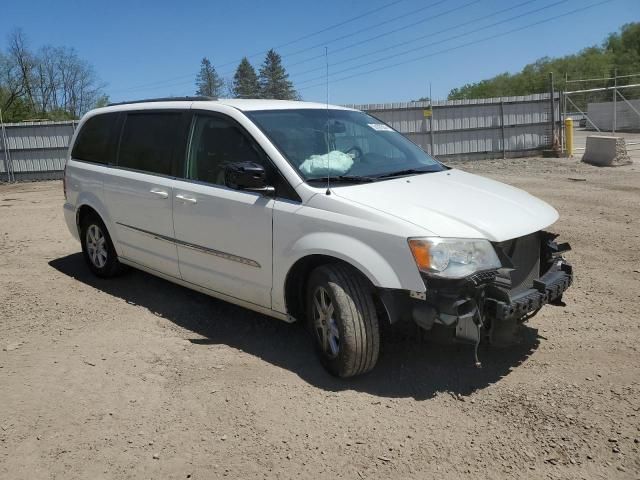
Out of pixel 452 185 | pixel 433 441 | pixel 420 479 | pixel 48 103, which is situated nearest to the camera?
pixel 420 479

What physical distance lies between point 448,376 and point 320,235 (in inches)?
49.8

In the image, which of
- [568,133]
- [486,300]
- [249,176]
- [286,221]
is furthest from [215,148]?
[568,133]

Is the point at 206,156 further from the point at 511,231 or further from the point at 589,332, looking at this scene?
the point at 589,332

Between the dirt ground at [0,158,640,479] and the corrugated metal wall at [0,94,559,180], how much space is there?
13.3 meters

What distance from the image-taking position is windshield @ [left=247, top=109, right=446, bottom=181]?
413cm

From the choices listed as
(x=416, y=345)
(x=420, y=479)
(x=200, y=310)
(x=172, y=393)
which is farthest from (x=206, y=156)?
(x=420, y=479)

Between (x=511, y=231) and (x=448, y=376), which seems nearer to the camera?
(x=511, y=231)

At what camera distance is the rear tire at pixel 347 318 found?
11.7 feet

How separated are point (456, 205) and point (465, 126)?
15812 millimetres

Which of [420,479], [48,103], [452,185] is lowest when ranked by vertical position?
[420,479]

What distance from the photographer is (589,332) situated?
448 cm

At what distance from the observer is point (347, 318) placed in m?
3.57

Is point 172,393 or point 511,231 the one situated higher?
point 511,231

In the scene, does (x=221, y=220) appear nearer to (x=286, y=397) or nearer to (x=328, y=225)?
(x=328, y=225)
